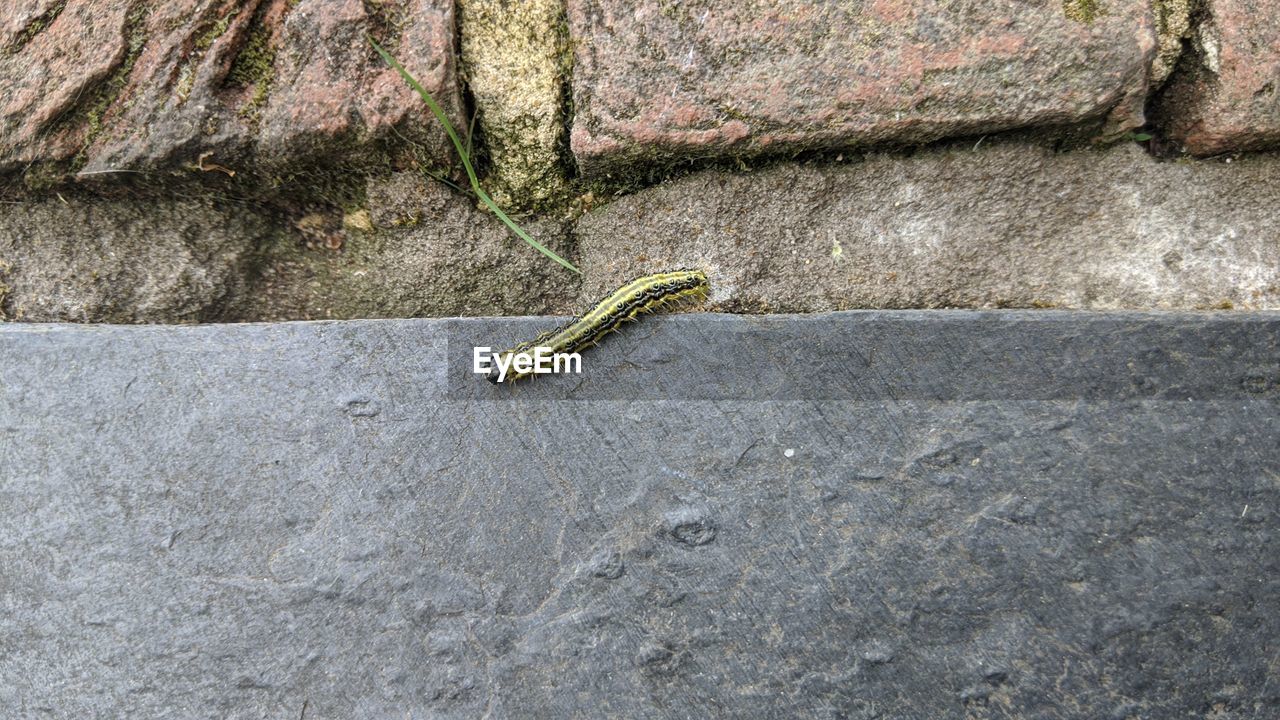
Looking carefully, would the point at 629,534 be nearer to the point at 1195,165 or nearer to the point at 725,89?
the point at 725,89

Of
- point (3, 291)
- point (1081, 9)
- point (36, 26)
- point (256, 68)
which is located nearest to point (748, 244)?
point (1081, 9)

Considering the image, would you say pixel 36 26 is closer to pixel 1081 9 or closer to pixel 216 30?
pixel 216 30

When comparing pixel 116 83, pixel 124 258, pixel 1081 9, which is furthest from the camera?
pixel 124 258

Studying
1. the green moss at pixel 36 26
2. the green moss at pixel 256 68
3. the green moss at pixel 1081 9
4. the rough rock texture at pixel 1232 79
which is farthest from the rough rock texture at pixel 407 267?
the rough rock texture at pixel 1232 79

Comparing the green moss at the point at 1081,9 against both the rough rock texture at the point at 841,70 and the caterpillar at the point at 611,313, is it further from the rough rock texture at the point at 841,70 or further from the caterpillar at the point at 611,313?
the caterpillar at the point at 611,313

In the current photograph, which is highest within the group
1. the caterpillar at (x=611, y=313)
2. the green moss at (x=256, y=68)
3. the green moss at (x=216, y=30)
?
the green moss at (x=216, y=30)

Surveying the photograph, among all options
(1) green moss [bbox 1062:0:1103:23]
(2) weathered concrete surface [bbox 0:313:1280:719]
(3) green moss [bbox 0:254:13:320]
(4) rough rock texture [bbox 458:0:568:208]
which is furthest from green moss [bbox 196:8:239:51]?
(1) green moss [bbox 1062:0:1103:23]
